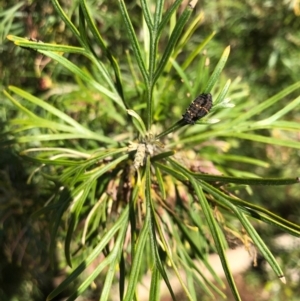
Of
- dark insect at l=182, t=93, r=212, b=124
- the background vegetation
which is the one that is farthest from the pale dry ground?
dark insect at l=182, t=93, r=212, b=124

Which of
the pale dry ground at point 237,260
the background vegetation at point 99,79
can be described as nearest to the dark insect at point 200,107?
the background vegetation at point 99,79

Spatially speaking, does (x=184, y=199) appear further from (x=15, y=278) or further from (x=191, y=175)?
(x=15, y=278)

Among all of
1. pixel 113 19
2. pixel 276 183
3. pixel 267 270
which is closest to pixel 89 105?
pixel 113 19

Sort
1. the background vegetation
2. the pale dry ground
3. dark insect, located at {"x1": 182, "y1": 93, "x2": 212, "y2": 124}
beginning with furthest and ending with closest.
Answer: the pale dry ground < the background vegetation < dark insect, located at {"x1": 182, "y1": 93, "x2": 212, "y2": 124}

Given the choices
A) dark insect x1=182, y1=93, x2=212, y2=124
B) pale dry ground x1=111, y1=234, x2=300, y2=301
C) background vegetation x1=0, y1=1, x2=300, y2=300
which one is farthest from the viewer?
pale dry ground x1=111, y1=234, x2=300, y2=301

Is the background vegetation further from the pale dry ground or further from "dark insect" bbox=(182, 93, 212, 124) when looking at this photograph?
the pale dry ground

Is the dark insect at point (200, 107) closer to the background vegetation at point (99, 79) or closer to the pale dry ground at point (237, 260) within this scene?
the background vegetation at point (99, 79)

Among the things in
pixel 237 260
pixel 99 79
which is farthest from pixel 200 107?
pixel 237 260

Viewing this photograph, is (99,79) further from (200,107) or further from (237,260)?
(237,260)

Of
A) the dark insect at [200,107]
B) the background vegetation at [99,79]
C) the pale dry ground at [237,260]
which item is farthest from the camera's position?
the pale dry ground at [237,260]

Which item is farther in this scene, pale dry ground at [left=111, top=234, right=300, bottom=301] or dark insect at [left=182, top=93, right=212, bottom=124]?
pale dry ground at [left=111, top=234, right=300, bottom=301]
